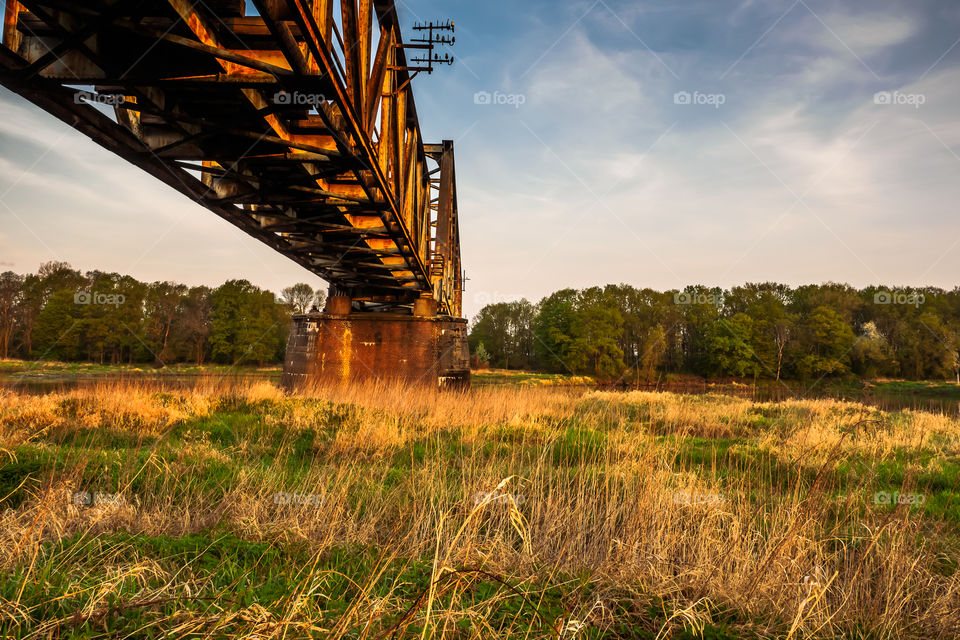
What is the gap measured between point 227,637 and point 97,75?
5.38 m

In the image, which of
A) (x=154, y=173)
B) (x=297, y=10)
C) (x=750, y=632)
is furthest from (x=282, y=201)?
(x=750, y=632)

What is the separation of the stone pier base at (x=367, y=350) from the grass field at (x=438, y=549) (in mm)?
7845

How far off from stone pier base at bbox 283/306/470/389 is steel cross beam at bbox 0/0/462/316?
6.75 metres

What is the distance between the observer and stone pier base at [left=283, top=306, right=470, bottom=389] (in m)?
16.4

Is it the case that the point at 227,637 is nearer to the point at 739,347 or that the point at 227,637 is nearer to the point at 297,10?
the point at 297,10

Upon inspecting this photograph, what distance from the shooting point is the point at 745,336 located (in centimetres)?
6738

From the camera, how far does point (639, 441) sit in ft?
23.0
